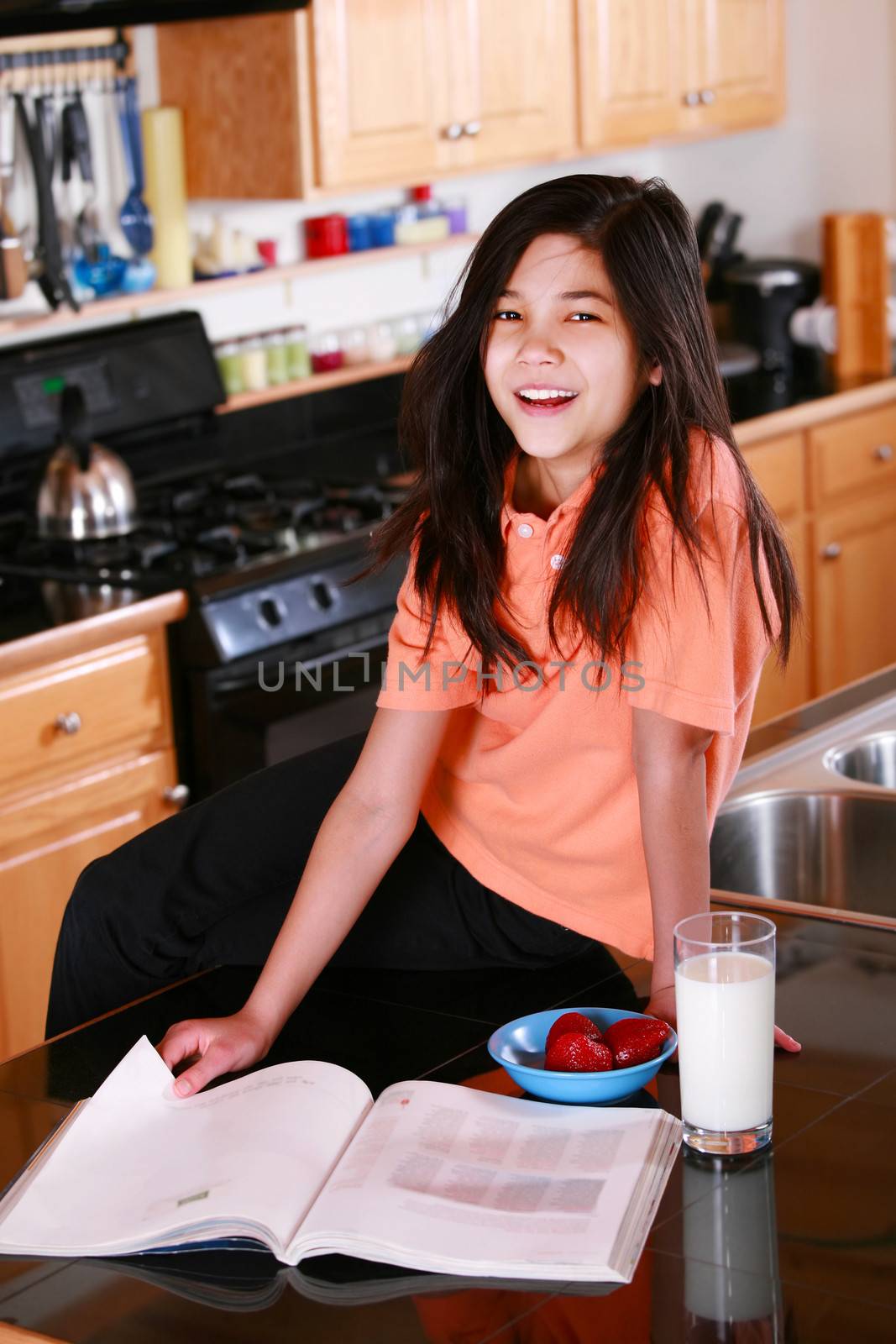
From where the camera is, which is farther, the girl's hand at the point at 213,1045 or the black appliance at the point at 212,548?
the black appliance at the point at 212,548

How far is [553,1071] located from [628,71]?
10.2ft

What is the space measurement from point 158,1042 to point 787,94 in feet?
12.5

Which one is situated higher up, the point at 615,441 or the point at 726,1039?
the point at 615,441

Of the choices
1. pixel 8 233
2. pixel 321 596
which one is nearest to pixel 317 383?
pixel 8 233

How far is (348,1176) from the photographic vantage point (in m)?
1.09

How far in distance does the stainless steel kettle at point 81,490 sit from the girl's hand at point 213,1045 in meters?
1.75

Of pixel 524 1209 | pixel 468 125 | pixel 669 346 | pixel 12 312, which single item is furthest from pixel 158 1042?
pixel 468 125

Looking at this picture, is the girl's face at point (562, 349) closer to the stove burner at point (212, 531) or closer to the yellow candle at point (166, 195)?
the stove burner at point (212, 531)

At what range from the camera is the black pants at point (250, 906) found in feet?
4.85

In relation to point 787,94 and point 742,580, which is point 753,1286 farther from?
point 787,94

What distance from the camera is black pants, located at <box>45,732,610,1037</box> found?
1479 millimetres

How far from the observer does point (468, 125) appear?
3.49 m

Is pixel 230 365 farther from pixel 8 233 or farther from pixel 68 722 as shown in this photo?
pixel 68 722

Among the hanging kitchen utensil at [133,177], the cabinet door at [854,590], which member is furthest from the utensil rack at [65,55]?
the cabinet door at [854,590]
